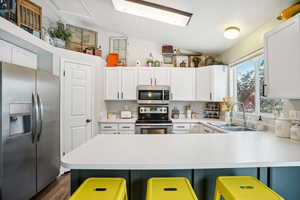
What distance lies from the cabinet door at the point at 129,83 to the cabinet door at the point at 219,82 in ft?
5.49

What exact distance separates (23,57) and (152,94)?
224 centimetres

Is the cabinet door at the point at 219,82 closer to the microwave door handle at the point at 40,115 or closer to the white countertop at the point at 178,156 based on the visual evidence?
the white countertop at the point at 178,156

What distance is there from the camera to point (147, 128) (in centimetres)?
305

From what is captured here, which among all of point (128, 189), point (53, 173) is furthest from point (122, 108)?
point (128, 189)

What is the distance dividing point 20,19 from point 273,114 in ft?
12.0

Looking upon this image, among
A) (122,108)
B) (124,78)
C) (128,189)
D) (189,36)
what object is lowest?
(128,189)

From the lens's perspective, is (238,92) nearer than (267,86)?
No

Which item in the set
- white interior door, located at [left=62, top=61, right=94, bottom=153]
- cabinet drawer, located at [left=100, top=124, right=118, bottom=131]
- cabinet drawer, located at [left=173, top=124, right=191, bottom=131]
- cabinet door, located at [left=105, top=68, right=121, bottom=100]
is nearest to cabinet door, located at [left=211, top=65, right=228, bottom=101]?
cabinet drawer, located at [left=173, top=124, right=191, bottom=131]

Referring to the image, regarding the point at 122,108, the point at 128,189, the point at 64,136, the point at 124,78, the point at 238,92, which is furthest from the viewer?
the point at 122,108

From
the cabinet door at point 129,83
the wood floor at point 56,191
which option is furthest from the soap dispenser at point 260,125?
the wood floor at point 56,191

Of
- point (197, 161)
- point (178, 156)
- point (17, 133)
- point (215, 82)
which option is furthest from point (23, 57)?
point (215, 82)

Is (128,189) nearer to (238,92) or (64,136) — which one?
(64,136)

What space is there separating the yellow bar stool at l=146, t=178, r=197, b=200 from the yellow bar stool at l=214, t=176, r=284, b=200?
213 mm

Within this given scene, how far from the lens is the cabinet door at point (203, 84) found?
3.18 m
